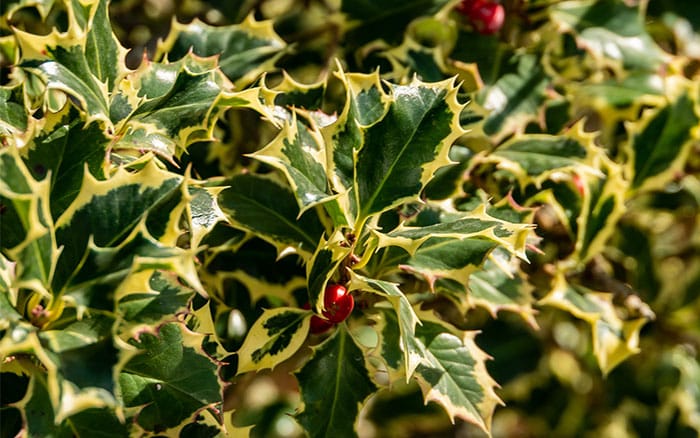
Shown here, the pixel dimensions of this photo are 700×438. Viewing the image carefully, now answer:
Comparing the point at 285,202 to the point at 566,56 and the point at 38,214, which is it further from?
the point at 566,56

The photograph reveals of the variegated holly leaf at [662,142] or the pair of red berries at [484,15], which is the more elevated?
the pair of red berries at [484,15]

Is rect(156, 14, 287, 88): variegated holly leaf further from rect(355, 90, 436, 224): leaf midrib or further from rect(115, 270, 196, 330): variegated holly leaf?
rect(115, 270, 196, 330): variegated holly leaf

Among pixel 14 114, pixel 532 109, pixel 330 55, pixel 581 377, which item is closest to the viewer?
pixel 14 114

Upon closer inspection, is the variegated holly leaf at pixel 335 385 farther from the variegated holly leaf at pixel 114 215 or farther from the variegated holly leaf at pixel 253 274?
the variegated holly leaf at pixel 114 215

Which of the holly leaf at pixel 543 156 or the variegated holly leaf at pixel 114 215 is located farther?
the holly leaf at pixel 543 156

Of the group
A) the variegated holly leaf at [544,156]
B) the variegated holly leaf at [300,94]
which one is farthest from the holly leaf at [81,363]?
the variegated holly leaf at [544,156]

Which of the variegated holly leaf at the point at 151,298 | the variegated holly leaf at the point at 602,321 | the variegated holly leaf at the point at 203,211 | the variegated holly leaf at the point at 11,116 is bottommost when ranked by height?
the variegated holly leaf at the point at 602,321

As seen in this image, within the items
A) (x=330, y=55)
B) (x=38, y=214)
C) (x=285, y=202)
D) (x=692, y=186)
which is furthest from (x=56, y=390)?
(x=692, y=186)
